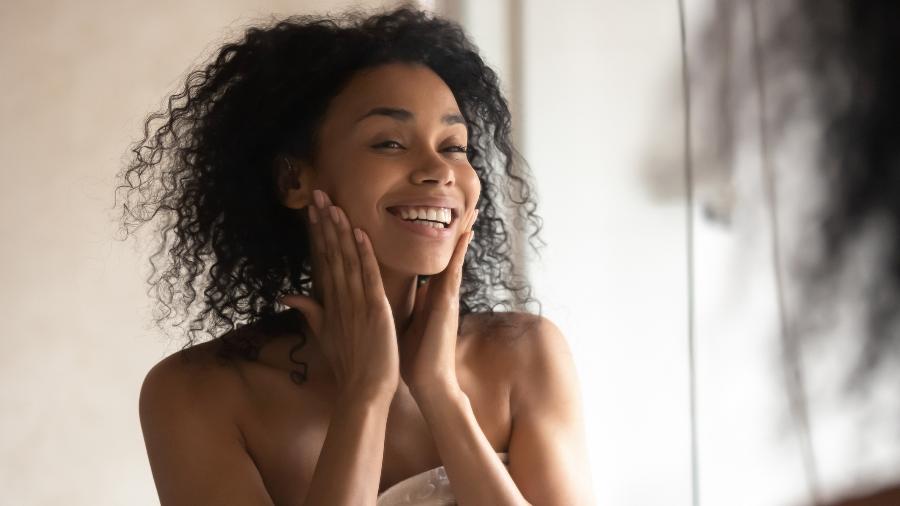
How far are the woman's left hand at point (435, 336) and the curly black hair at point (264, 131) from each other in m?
0.22

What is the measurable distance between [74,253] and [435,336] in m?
1.28

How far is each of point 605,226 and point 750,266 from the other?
7.40 ft

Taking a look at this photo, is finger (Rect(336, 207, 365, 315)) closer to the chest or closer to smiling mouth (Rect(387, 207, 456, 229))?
smiling mouth (Rect(387, 207, 456, 229))

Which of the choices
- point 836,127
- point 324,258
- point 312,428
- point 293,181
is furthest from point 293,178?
point 836,127

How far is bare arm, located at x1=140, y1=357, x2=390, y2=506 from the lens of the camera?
4.59 feet

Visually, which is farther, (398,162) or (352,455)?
(398,162)

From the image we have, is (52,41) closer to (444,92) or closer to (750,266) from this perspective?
(444,92)

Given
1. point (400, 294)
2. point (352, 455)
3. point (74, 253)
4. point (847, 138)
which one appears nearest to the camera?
point (847, 138)

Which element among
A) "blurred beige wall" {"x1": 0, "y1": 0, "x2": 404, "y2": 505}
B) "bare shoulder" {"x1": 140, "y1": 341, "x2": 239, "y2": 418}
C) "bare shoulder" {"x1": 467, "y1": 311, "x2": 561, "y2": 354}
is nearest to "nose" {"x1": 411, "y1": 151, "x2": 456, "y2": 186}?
"bare shoulder" {"x1": 467, "y1": 311, "x2": 561, "y2": 354}

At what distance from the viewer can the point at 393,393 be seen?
1.48m

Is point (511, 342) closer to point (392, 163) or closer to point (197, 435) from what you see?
point (392, 163)

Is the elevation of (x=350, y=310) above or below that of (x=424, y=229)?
below

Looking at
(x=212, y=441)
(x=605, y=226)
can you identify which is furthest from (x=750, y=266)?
(x=605, y=226)

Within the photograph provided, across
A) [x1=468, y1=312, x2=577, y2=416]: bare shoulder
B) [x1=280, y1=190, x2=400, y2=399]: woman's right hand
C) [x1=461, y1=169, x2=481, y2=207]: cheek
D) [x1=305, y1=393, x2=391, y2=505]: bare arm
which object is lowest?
[x1=305, y1=393, x2=391, y2=505]: bare arm
